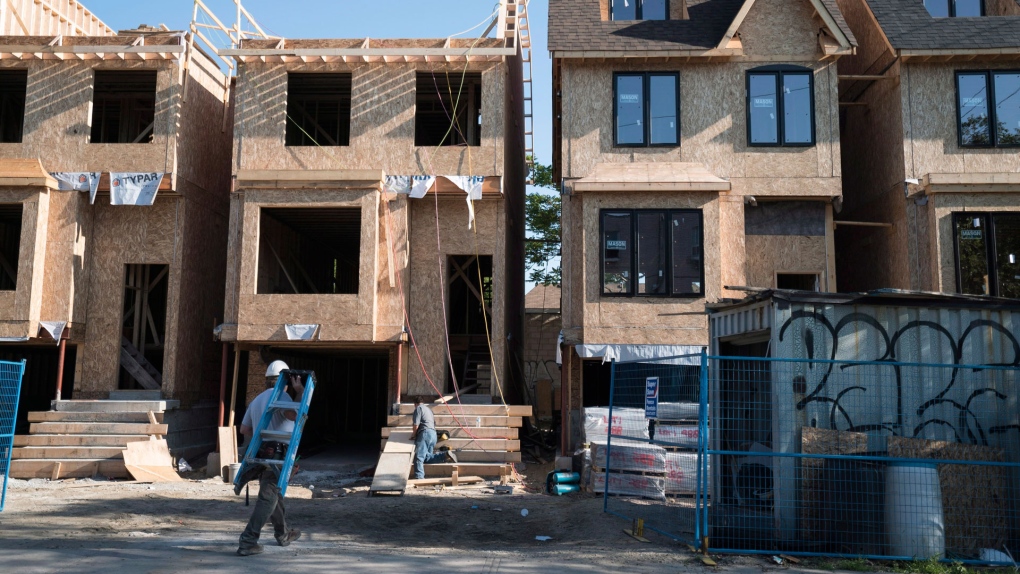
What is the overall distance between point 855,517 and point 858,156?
12843mm

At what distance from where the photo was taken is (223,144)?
831 inches

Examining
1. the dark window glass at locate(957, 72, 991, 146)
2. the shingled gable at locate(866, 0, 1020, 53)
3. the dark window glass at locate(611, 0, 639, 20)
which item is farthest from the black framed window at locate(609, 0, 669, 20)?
the dark window glass at locate(957, 72, 991, 146)

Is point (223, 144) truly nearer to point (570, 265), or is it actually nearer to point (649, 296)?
point (570, 265)

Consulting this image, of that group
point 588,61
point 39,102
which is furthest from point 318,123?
point 588,61

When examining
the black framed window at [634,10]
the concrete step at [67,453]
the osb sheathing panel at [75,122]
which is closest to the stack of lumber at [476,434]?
the concrete step at [67,453]

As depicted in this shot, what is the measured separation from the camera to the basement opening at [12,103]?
19.8 m

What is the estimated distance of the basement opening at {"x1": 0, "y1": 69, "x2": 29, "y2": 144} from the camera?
19.8 m

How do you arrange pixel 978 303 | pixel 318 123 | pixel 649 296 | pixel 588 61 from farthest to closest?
pixel 318 123
pixel 588 61
pixel 649 296
pixel 978 303

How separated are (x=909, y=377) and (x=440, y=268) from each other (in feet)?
34.4

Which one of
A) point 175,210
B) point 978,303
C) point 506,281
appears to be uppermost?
point 175,210

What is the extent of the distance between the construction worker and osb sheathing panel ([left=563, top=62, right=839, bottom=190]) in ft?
34.0

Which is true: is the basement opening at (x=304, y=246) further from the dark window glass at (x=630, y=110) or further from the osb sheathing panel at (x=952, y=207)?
the osb sheathing panel at (x=952, y=207)

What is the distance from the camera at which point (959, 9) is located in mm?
18328

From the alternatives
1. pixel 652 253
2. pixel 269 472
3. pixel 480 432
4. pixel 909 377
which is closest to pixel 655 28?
pixel 652 253
